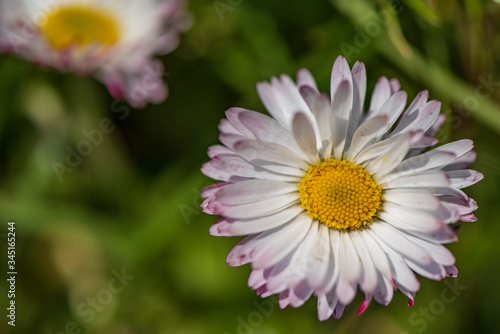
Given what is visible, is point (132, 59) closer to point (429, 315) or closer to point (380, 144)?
point (380, 144)

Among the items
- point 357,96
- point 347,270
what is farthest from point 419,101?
point 347,270

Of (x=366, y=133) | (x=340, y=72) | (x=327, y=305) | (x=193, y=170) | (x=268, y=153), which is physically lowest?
(x=193, y=170)

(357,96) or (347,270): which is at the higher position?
(357,96)

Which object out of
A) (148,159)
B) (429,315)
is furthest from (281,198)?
(148,159)

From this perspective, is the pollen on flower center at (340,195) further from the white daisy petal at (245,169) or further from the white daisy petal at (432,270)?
the white daisy petal at (432,270)

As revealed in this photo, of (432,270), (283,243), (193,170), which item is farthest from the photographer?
(193,170)

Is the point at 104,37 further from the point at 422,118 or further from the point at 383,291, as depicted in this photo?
the point at 383,291
